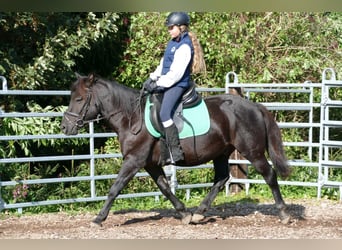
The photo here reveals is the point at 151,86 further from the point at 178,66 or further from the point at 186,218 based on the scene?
the point at 186,218

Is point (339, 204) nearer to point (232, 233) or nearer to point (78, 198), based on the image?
point (232, 233)

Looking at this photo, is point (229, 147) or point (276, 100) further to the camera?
point (276, 100)

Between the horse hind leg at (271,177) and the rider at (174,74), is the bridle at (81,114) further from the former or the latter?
the horse hind leg at (271,177)

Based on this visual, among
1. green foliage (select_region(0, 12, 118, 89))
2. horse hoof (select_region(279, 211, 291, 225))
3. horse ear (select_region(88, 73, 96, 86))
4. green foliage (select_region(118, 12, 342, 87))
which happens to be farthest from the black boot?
green foliage (select_region(118, 12, 342, 87))

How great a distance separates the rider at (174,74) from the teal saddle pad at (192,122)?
0.13 meters

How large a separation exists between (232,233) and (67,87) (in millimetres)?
5782

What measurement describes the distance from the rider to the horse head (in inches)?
24.9

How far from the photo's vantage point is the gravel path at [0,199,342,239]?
6.25 metres

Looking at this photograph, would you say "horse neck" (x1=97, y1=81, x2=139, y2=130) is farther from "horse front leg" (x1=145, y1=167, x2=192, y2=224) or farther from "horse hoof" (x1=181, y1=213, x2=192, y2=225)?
"horse hoof" (x1=181, y1=213, x2=192, y2=225)

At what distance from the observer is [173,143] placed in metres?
6.60

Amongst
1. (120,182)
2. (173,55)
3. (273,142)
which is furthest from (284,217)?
(173,55)

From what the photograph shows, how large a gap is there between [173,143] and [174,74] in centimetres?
75

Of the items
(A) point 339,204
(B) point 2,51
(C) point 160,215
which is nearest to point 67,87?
(B) point 2,51

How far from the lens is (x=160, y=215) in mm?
7602
